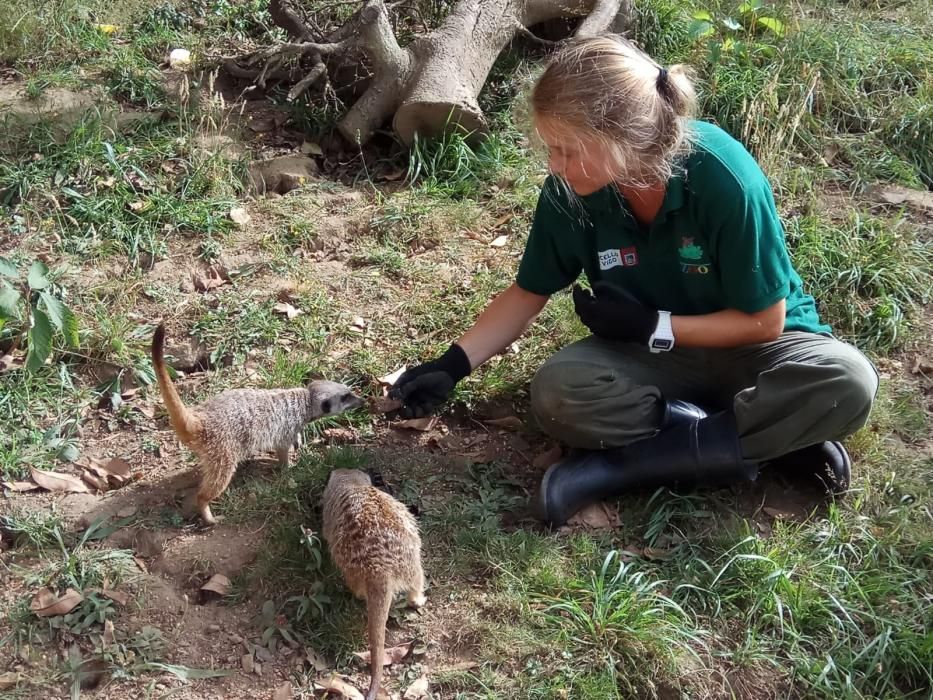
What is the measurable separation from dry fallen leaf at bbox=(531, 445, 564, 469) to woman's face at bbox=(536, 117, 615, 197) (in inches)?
46.2

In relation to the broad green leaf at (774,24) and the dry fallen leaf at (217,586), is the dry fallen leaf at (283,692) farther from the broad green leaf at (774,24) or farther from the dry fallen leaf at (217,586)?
the broad green leaf at (774,24)

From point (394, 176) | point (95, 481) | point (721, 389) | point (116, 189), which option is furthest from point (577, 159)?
point (116, 189)

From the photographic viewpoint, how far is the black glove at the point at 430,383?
342cm

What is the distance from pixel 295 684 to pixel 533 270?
5.65 feet

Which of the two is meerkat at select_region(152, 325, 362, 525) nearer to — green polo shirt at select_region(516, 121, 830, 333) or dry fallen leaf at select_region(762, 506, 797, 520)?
green polo shirt at select_region(516, 121, 830, 333)

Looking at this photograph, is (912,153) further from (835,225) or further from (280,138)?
(280,138)

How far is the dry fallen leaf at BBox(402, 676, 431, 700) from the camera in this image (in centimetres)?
268

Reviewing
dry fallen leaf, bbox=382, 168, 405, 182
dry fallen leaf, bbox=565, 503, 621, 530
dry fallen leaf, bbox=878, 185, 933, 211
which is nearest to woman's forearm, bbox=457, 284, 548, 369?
dry fallen leaf, bbox=565, 503, 621, 530

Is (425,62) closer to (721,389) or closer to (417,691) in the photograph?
(721,389)

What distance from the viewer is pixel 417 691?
2693mm

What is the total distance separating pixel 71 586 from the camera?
2928mm

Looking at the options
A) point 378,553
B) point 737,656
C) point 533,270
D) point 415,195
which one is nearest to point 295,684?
point 378,553

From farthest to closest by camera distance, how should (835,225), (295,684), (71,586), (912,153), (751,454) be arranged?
(912,153) → (835,225) → (751,454) → (71,586) → (295,684)

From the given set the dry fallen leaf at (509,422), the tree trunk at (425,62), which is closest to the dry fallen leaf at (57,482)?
the dry fallen leaf at (509,422)
